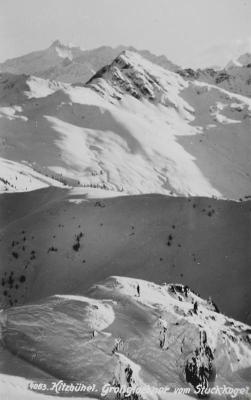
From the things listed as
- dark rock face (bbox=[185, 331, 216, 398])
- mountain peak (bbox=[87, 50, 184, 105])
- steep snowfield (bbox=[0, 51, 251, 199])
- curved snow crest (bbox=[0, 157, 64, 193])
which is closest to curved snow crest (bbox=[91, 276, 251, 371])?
dark rock face (bbox=[185, 331, 216, 398])

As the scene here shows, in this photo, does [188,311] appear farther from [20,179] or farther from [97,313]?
[20,179]

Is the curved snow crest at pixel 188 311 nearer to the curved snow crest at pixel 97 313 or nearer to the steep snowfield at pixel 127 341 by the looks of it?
the steep snowfield at pixel 127 341

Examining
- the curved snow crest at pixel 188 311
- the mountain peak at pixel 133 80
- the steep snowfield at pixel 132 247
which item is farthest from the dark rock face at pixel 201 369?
the mountain peak at pixel 133 80

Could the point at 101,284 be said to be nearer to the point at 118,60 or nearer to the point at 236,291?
the point at 236,291

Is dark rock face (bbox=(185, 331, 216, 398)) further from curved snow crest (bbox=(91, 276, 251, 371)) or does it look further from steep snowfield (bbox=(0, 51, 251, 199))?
steep snowfield (bbox=(0, 51, 251, 199))

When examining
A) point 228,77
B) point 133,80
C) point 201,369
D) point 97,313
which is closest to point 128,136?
point 133,80

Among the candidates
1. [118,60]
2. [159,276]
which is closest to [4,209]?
[159,276]
